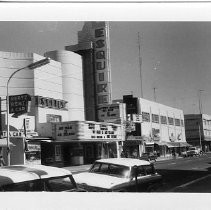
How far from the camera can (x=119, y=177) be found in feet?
27.8

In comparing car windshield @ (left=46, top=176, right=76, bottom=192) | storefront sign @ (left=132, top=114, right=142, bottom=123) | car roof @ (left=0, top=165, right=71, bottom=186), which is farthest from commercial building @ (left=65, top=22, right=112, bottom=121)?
car roof @ (left=0, top=165, right=71, bottom=186)

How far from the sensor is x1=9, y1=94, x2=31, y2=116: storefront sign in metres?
19.4

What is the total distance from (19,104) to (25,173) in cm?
1395

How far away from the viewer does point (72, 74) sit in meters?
30.7

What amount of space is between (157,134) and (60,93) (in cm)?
1603

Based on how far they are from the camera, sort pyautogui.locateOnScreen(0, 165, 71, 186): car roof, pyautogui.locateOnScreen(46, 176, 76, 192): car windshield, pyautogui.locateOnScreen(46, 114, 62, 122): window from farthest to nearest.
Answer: pyautogui.locateOnScreen(46, 114, 62, 122): window → pyautogui.locateOnScreen(46, 176, 76, 192): car windshield → pyautogui.locateOnScreen(0, 165, 71, 186): car roof

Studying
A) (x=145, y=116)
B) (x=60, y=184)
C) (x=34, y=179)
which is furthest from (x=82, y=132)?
(x=145, y=116)

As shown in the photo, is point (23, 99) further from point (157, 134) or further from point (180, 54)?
point (157, 134)

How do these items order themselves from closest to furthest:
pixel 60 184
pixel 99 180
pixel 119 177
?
pixel 60 184 → pixel 99 180 → pixel 119 177

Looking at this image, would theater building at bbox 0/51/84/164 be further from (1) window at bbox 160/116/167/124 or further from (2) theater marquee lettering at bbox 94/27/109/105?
(1) window at bbox 160/116/167/124

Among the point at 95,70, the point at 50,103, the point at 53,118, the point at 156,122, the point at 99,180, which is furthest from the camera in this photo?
the point at 156,122

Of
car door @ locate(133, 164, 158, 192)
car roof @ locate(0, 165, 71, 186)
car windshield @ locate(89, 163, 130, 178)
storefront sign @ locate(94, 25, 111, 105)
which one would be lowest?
car door @ locate(133, 164, 158, 192)

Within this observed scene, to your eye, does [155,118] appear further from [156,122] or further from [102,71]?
[102,71]
